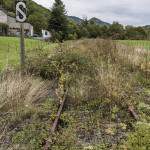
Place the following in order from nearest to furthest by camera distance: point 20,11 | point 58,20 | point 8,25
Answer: point 20,11, point 58,20, point 8,25

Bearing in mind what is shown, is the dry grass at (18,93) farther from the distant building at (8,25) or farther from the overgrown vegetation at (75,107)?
the distant building at (8,25)

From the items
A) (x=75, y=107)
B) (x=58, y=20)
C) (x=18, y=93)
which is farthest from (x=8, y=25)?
(x=75, y=107)

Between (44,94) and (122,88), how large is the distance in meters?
1.80

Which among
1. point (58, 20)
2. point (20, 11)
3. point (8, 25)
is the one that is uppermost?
point (20, 11)

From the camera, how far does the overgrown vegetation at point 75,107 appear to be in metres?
6.75

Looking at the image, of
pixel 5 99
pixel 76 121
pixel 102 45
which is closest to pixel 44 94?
pixel 5 99

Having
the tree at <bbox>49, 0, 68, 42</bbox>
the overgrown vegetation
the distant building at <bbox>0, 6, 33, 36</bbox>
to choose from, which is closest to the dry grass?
the overgrown vegetation

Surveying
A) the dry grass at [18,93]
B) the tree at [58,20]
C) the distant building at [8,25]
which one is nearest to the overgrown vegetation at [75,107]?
the dry grass at [18,93]

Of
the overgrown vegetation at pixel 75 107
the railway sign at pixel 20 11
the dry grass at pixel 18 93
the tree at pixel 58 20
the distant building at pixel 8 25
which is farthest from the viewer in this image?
the distant building at pixel 8 25

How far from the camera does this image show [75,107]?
938cm

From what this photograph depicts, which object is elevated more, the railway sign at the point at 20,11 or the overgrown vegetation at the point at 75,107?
the railway sign at the point at 20,11

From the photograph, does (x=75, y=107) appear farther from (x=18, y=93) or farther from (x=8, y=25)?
(x=8, y=25)

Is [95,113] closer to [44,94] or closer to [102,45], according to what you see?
[44,94]

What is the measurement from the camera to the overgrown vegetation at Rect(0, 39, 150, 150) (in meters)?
6.75
